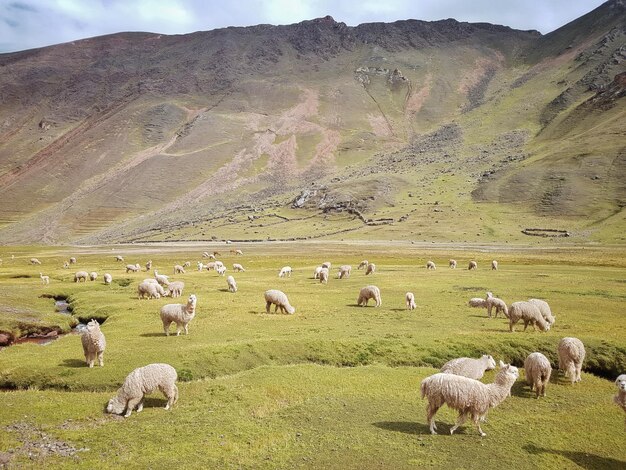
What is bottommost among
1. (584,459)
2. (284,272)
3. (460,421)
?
(284,272)

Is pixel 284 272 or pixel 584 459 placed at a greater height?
pixel 584 459

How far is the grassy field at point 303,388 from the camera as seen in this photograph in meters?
15.6

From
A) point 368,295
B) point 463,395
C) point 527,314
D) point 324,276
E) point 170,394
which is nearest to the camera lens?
point 463,395

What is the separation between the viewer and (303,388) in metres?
21.5

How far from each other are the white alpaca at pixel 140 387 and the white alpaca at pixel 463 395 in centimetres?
1052

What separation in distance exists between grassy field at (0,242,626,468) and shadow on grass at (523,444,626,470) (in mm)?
71

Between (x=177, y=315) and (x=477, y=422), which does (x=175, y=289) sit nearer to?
(x=177, y=315)

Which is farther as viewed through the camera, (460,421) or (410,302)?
(410,302)

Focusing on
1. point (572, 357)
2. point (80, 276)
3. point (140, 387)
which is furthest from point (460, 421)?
point (80, 276)

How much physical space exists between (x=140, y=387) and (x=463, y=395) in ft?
41.8

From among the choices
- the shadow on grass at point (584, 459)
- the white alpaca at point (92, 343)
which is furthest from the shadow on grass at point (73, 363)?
the shadow on grass at point (584, 459)

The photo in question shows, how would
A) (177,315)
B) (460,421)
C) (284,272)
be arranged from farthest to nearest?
(284,272) < (177,315) < (460,421)

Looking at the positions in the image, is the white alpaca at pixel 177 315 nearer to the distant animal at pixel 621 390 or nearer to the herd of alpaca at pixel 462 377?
the herd of alpaca at pixel 462 377

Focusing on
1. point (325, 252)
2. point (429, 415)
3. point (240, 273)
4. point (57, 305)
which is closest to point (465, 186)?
point (325, 252)
